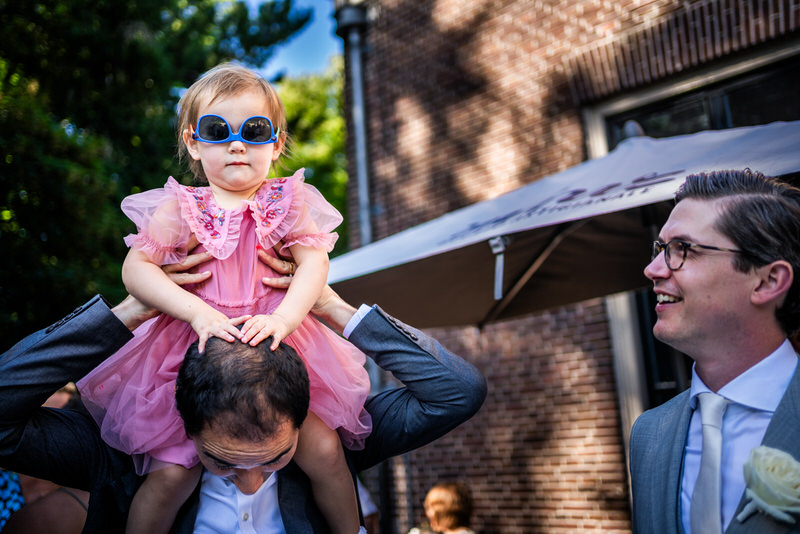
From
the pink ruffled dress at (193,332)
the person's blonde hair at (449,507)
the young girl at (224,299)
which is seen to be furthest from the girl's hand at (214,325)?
the person's blonde hair at (449,507)

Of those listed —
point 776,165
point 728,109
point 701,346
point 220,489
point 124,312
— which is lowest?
point 220,489

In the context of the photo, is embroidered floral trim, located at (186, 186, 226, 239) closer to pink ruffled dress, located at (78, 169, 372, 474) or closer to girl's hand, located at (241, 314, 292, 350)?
pink ruffled dress, located at (78, 169, 372, 474)

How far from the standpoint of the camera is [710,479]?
6.03 feet

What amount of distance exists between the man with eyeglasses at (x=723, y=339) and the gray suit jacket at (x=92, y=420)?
614 mm

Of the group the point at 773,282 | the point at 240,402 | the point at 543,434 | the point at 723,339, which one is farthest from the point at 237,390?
the point at 543,434

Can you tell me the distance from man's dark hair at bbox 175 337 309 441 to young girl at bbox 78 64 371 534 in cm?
7

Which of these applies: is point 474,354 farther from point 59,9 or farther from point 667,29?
point 59,9

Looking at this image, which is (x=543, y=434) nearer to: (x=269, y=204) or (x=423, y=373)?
(x=423, y=373)

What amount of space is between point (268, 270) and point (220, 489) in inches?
26.3

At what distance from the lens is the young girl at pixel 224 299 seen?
189 centimetres

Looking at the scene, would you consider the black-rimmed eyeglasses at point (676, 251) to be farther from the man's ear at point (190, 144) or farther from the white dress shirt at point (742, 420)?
the man's ear at point (190, 144)

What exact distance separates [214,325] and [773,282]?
1.59 meters

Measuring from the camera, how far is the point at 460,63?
7625mm

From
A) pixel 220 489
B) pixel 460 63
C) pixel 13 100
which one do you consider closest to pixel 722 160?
pixel 220 489
